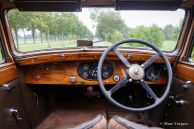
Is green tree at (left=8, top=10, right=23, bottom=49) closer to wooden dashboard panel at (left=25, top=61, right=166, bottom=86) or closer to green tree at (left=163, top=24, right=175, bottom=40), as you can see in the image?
wooden dashboard panel at (left=25, top=61, right=166, bottom=86)

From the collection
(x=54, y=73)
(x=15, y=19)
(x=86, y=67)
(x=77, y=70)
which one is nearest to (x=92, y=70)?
(x=86, y=67)

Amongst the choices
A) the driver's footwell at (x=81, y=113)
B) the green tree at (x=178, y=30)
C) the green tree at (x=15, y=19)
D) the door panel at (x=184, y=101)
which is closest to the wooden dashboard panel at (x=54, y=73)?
the green tree at (x=15, y=19)

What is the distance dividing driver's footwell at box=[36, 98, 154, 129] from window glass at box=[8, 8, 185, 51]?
3.48 ft

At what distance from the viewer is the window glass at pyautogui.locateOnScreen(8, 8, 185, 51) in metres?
2.63

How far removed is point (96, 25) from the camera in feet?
8.73

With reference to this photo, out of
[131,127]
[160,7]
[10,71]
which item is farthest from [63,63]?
[131,127]

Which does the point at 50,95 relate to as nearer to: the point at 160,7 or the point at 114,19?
the point at 114,19

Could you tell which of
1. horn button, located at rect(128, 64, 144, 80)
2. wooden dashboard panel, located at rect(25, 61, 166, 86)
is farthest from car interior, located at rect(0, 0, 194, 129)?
horn button, located at rect(128, 64, 144, 80)

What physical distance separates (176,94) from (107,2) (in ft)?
4.23

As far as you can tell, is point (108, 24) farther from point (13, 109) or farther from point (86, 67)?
point (13, 109)

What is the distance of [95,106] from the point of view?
3.56m

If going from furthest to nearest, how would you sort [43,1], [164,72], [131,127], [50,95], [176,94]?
[50,95] → [164,72] → [176,94] → [43,1] → [131,127]

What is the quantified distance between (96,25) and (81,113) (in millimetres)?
1393

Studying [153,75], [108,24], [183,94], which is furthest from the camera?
[153,75]
